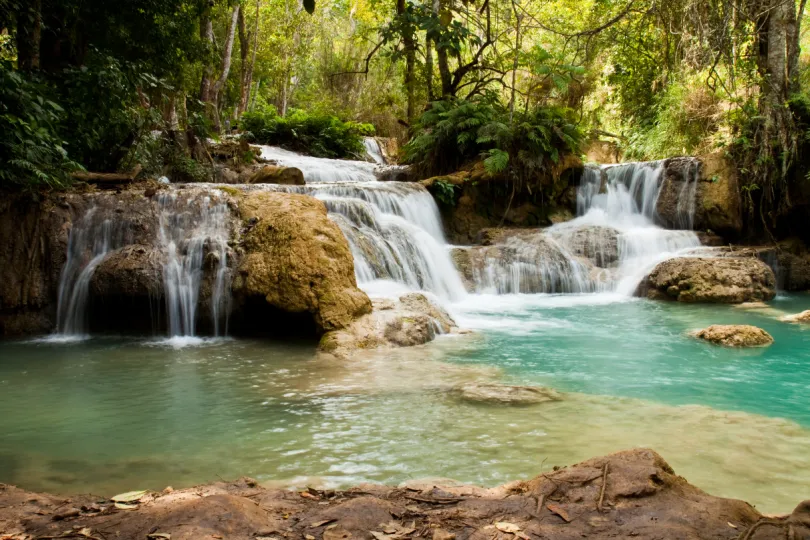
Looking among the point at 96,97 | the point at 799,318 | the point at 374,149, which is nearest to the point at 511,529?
the point at 799,318

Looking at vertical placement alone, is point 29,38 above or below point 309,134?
below

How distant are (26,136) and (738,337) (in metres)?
9.07

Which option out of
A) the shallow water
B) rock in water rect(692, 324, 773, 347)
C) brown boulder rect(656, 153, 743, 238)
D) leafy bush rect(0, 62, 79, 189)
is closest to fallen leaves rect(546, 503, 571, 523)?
the shallow water

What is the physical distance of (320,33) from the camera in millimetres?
27688

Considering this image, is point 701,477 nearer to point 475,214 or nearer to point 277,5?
point 475,214

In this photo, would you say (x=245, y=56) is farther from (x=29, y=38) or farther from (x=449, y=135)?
(x=29, y=38)

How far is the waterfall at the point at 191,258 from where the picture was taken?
773 centimetres

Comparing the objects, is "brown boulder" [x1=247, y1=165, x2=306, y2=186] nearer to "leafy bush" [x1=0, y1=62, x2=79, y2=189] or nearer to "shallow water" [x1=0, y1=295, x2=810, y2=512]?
"leafy bush" [x1=0, y1=62, x2=79, y2=189]

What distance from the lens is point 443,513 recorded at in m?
2.36

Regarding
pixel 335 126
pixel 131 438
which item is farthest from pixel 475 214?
pixel 131 438

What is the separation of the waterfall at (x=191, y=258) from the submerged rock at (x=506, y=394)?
395cm

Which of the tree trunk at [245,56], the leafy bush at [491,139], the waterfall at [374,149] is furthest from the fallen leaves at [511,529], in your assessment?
the tree trunk at [245,56]

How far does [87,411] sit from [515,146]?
11138mm

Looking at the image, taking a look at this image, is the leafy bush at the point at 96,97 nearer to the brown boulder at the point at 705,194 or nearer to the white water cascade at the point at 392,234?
the white water cascade at the point at 392,234
